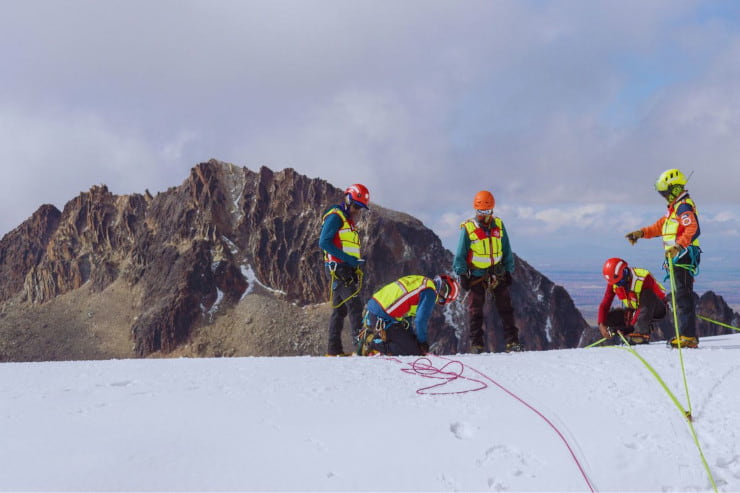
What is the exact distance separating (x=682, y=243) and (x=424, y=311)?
4280 mm

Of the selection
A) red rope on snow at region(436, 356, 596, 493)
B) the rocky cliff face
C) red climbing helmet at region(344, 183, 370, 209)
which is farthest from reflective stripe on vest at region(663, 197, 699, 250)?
the rocky cliff face

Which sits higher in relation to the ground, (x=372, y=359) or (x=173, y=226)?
(x=173, y=226)

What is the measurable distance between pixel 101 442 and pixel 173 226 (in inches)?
3828

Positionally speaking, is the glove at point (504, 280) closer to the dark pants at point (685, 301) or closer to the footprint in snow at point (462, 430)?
the dark pants at point (685, 301)

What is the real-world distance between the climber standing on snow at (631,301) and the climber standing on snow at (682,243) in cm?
213

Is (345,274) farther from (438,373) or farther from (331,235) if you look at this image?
(438,373)

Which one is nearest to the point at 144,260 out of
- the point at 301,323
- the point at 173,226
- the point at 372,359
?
the point at 173,226

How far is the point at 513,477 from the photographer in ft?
13.8

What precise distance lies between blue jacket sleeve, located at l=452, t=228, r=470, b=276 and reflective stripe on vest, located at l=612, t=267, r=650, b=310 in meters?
4.00

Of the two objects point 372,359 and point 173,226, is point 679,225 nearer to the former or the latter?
point 372,359

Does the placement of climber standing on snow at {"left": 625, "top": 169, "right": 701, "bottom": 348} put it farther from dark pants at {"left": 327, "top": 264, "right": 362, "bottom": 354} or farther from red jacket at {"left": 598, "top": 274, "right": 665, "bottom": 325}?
dark pants at {"left": 327, "top": 264, "right": 362, "bottom": 354}

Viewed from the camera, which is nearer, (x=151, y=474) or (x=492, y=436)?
(x=151, y=474)

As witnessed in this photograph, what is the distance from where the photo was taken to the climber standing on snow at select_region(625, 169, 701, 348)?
8.45m

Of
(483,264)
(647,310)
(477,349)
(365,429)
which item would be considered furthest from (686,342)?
(365,429)
